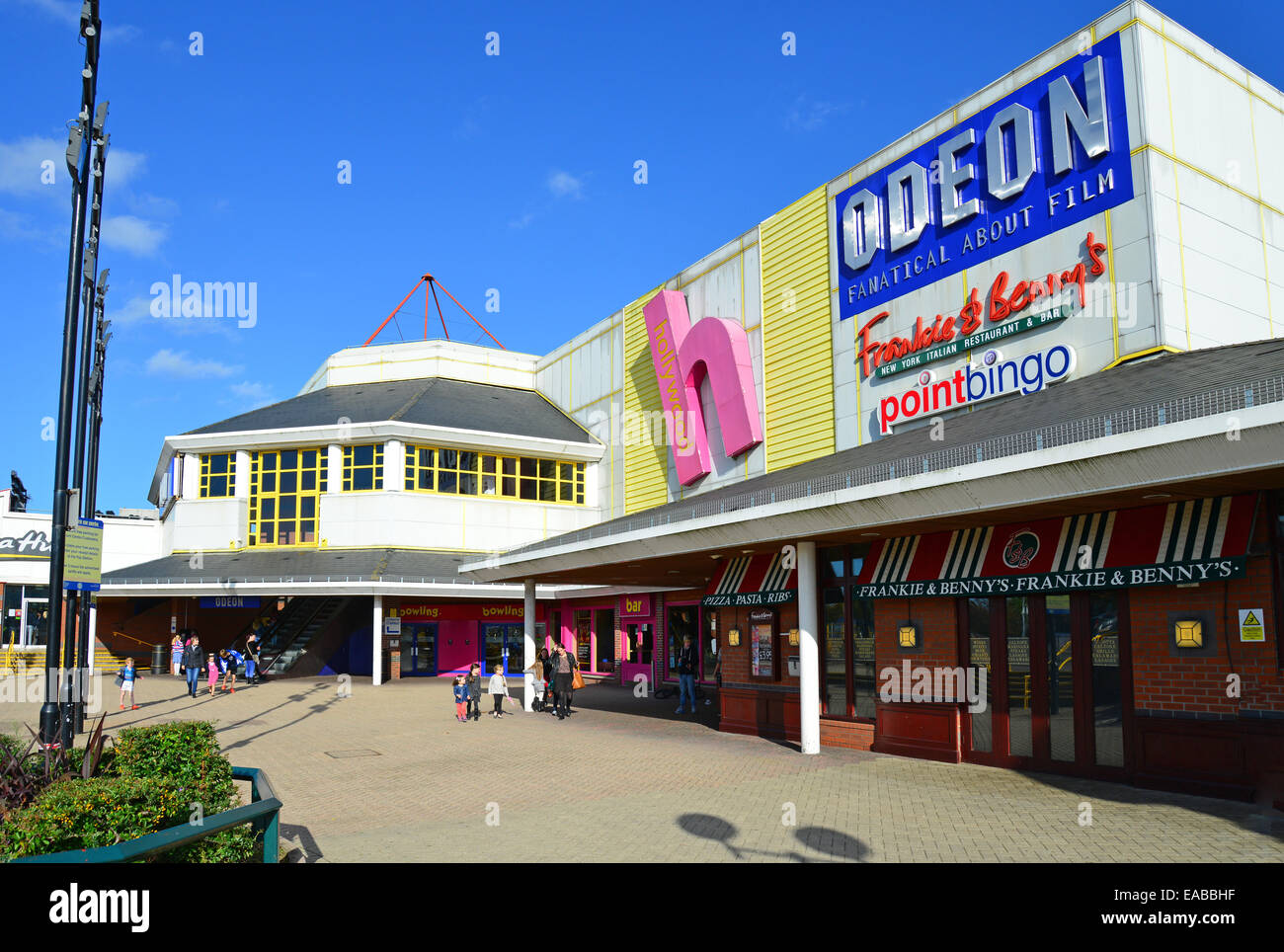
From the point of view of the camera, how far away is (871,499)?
1270 centimetres

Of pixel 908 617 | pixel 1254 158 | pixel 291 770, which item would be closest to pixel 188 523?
pixel 291 770

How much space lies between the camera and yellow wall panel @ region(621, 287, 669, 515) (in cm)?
3328

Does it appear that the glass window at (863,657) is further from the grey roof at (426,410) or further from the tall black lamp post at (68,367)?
the grey roof at (426,410)

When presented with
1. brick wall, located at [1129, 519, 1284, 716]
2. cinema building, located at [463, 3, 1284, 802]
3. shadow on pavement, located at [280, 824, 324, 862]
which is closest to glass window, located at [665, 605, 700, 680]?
cinema building, located at [463, 3, 1284, 802]

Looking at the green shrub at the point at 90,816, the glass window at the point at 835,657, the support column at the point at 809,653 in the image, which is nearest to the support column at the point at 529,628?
the glass window at the point at 835,657

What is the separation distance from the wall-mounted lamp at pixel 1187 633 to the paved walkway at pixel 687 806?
5.48 feet

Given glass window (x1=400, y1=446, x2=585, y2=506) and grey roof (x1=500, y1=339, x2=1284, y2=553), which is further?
glass window (x1=400, y1=446, x2=585, y2=506)

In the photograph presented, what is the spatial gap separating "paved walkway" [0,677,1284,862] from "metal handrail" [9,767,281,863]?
65.9 inches

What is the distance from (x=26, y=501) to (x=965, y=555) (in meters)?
64.7

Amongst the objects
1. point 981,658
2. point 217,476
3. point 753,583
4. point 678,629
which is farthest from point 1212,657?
point 217,476

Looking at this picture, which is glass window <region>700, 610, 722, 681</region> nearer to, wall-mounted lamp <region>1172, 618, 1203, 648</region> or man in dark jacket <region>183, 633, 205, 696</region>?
man in dark jacket <region>183, 633, 205, 696</region>

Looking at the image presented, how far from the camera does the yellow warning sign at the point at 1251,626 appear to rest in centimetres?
1032

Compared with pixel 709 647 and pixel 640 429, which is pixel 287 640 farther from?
pixel 709 647

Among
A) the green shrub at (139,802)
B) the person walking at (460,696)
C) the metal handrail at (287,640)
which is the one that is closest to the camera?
the green shrub at (139,802)
